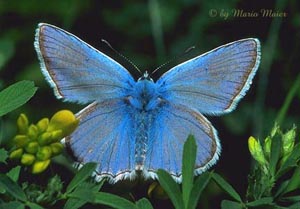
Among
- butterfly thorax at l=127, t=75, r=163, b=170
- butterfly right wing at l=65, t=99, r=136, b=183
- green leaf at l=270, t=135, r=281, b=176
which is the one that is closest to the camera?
green leaf at l=270, t=135, r=281, b=176

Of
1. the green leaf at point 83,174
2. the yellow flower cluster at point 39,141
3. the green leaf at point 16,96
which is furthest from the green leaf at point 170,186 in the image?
the green leaf at point 16,96

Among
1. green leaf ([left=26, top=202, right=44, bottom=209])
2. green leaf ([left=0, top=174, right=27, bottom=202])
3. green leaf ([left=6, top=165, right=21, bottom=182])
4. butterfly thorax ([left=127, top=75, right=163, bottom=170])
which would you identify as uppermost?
butterfly thorax ([left=127, top=75, right=163, bottom=170])

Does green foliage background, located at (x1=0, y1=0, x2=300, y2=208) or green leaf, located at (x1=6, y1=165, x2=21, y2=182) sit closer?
green leaf, located at (x1=6, y1=165, x2=21, y2=182)

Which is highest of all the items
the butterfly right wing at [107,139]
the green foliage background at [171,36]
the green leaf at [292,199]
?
the green foliage background at [171,36]

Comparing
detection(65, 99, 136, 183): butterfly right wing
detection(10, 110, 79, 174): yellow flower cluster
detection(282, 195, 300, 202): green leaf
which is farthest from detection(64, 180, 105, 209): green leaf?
detection(282, 195, 300, 202): green leaf

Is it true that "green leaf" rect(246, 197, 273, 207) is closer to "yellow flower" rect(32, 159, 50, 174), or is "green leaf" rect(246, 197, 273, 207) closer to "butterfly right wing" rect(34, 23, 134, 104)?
"yellow flower" rect(32, 159, 50, 174)

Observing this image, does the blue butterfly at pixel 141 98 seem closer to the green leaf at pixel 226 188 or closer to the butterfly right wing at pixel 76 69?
the butterfly right wing at pixel 76 69
